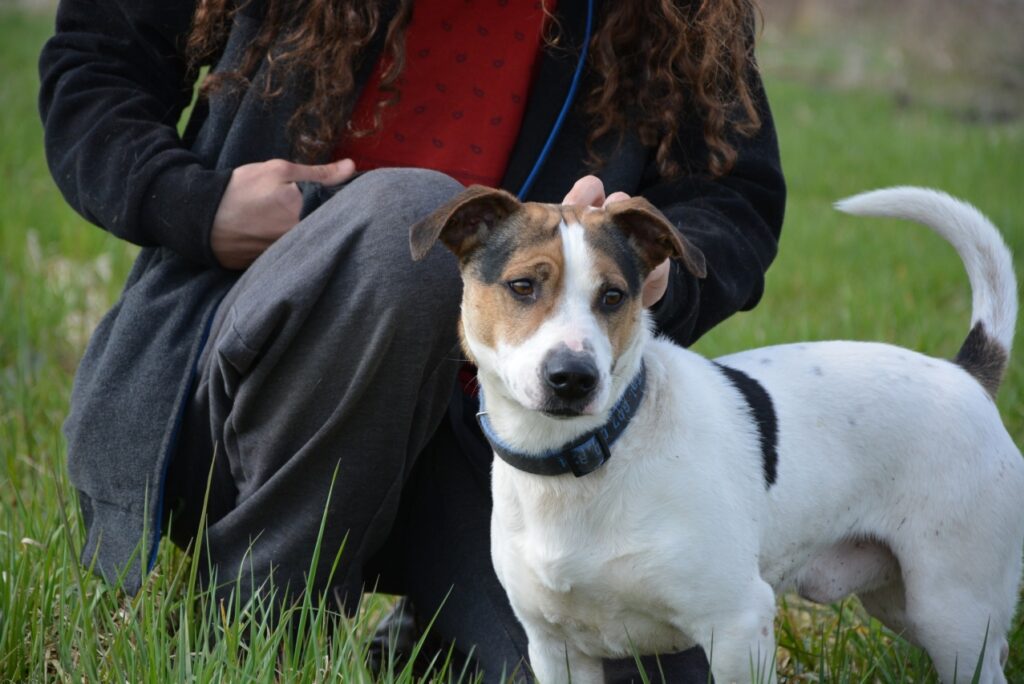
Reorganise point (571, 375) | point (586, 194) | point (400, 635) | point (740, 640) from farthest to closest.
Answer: point (400, 635) < point (586, 194) < point (740, 640) < point (571, 375)

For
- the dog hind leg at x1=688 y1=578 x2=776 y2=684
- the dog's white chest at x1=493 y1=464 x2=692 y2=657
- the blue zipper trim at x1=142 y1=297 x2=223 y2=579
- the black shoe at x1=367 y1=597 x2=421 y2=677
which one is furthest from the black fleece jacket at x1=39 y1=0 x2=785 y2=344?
the black shoe at x1=367 y1=597 x2=421 y2=677

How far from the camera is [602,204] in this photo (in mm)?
2635

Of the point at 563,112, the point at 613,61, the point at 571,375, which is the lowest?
the point at 571,375

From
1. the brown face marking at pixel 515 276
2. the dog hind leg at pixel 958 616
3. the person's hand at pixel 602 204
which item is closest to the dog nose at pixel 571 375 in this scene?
the brown face marking at pixel 515 276

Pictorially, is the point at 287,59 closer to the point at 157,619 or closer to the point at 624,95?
the point at 624,95

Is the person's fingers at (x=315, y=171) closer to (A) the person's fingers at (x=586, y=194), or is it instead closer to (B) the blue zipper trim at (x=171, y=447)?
(B) the blue zipper trim at (x=171, y=447)

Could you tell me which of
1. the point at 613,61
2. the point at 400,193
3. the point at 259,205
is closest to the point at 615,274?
the point at 400,193

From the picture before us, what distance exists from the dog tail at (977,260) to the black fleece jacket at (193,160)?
0.31 meters

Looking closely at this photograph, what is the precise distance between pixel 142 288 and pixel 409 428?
75 cm

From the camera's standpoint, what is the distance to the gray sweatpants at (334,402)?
246 centimetres

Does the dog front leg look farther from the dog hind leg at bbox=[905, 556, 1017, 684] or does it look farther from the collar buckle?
the dog hind leg at bbox=[905, 556, 1017, 684]

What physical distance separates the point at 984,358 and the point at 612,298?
103 cm

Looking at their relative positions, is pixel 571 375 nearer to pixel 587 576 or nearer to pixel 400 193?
pixel 587 576

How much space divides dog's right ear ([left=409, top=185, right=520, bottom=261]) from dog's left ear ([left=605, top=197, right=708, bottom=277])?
0.21 metres
